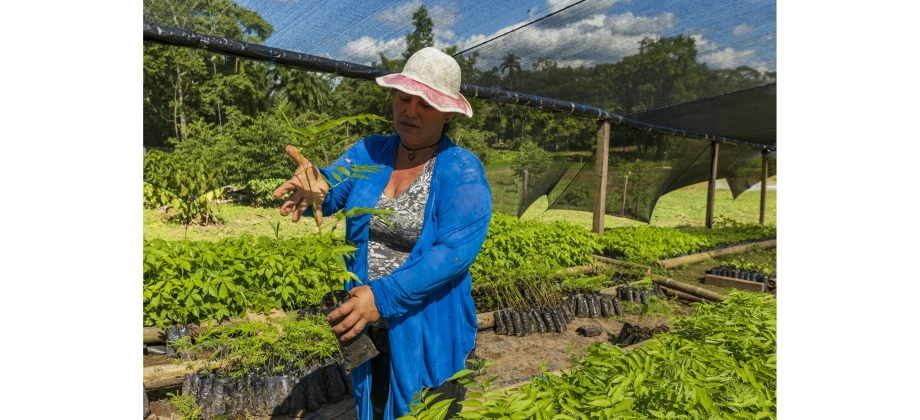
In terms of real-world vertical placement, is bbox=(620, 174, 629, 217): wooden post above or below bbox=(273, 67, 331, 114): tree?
below

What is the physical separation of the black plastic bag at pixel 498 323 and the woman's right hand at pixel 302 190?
3.41 meters

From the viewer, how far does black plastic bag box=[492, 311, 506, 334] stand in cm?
477

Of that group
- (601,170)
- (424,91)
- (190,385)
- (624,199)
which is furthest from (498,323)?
(624,199)

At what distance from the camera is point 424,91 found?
4.80 ft

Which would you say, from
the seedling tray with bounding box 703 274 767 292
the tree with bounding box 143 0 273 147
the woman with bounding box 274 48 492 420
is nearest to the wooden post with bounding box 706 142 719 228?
the seedling tray with bounding box 703 274 767 292

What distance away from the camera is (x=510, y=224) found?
6039 mm

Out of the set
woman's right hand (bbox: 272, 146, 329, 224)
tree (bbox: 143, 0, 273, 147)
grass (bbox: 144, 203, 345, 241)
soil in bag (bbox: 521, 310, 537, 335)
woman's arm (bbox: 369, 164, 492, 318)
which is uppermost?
tree (bbox: 143, 0, 273, 147)

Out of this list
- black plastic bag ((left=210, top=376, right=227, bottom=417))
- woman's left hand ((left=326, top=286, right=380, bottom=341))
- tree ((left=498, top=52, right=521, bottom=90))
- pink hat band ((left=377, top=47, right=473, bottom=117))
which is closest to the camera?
woman's left hand ((left=326, top=286, right=380, bottom=341))

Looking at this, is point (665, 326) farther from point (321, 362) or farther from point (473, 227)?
point (473, 227)

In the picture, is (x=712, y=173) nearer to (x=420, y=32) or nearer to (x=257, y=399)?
(x=420, y=32)

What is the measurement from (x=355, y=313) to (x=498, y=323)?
358 centimetres

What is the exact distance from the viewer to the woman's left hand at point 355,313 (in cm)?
136

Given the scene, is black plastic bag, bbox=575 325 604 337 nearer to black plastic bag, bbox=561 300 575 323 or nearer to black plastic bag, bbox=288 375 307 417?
black plastic bag, bbox=561 300 575 323

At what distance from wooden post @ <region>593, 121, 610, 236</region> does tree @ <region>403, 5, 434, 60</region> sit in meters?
3.12
